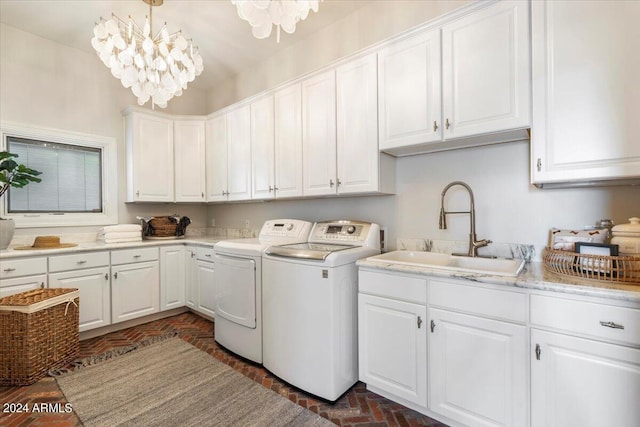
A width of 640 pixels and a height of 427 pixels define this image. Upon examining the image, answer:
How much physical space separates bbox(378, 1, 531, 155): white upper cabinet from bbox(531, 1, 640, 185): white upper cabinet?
8cm

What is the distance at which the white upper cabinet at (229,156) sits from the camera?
3.29m

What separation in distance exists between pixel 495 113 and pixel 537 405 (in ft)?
5.09

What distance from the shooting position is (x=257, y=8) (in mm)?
1512

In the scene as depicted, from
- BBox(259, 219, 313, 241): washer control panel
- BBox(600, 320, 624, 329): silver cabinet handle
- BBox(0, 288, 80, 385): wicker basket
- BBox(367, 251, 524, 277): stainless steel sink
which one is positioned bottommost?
BBox(0, 288, 80, 385): wicker basket

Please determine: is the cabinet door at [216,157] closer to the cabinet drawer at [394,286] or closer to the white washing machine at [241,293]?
the white washing machine at [241,293]

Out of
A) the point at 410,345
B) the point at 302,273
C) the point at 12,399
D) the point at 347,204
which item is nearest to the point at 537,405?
the point at 410,345

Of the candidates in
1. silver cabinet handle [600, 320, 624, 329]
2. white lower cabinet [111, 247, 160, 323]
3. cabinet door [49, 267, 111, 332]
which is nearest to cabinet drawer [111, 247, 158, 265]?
white lower cabinet [111, 247, 160, 323]

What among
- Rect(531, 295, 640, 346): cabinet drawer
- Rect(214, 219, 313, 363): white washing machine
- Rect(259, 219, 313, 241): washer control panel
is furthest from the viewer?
Rect(259, 219, 313, 241): washer control panel

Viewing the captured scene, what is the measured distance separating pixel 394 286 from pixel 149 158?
335 centimetres

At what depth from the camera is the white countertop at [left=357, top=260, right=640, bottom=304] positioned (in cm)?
120

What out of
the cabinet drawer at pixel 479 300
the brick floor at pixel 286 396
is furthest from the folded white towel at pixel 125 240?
the cabinet drawer at pixel 479 300

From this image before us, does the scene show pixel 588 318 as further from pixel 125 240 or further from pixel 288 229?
pixel 125 240

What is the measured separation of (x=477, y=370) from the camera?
5.01 feet

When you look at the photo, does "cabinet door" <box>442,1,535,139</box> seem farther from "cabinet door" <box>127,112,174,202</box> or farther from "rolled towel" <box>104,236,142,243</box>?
"rolled towel" <box>104,236,142,243</box>
